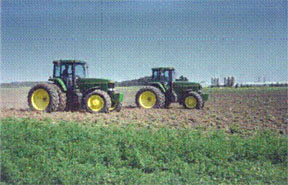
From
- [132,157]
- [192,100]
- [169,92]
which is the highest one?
[169,92]

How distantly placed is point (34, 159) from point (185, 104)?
11113mm

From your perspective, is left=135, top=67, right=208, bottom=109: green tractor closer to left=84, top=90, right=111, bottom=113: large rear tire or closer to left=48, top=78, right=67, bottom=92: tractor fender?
left=84, top=90, right=111, bottom=113: large rear tire


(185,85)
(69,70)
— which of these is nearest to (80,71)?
(69,70)

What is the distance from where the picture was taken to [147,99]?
16.4 m

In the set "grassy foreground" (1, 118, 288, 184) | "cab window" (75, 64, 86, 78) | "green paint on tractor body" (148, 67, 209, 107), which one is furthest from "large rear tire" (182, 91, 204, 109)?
"grassy foreground" (1, 118, 288, 184)

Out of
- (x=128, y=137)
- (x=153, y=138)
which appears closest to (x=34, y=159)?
(x=128, y=137)

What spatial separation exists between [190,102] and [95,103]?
225 inches

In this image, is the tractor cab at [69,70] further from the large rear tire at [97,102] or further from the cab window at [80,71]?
the large rear tire at [97,102]

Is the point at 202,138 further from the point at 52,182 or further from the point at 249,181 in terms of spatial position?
the point at 52,182

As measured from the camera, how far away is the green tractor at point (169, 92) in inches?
634

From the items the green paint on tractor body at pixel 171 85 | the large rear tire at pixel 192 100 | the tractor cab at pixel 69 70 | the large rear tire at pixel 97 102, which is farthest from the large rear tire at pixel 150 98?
the tractor cab at pixel 69 70

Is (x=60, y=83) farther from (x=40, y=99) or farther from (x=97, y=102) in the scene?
(x=97, y=102)

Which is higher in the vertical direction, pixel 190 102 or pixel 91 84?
pixel 91 84

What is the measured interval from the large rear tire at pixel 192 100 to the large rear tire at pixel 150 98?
52.5 inches
